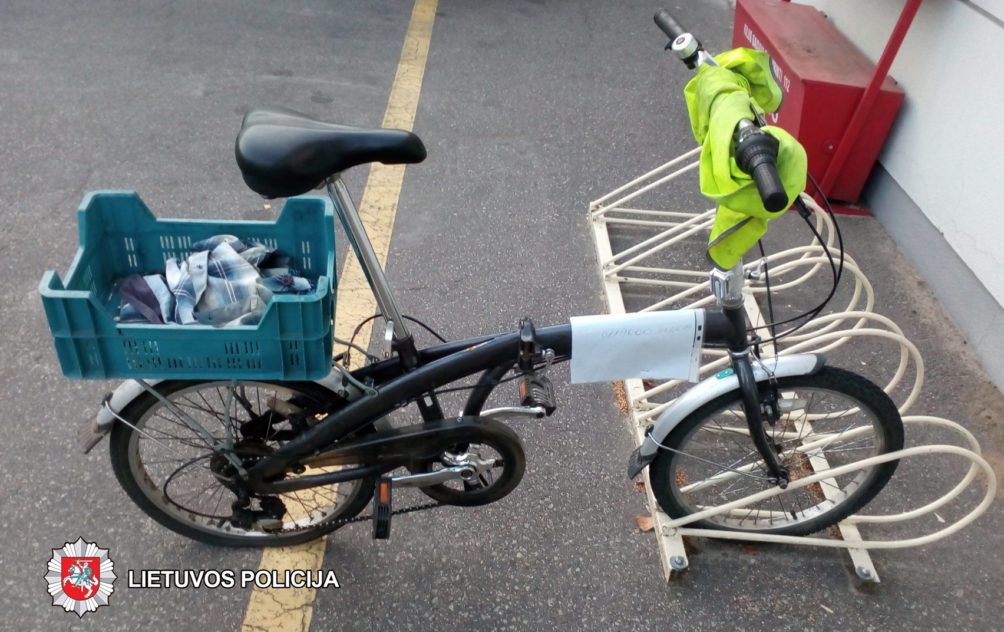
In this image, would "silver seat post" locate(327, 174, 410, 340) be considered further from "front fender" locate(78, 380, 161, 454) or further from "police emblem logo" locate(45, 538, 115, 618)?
"police emblem logo" locate(45, 538, 115, 618)

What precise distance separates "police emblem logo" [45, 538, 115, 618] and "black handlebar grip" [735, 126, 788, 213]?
2.19 meters

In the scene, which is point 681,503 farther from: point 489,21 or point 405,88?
point 489,21

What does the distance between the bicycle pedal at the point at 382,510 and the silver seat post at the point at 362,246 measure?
1.68 ft

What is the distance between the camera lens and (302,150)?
168cm

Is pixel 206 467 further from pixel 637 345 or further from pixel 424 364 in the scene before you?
pixel 637 345

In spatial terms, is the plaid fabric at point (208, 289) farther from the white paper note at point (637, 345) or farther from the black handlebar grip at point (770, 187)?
the black handlebar grip at point (770, 187)

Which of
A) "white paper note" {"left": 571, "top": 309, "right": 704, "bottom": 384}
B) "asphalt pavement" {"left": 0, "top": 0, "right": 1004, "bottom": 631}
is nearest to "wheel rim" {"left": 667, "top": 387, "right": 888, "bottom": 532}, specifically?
"asphalt pavement" {"left": 0, "top": 0, "right": 1004, "bottom": 631}

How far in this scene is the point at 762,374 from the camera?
6.64 ft

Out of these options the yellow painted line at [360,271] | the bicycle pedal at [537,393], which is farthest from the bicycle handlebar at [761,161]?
the yellow painted line at [360,271]

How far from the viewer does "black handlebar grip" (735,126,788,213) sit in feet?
4.54

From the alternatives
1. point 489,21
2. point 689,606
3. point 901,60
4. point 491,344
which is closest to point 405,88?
point 489,21

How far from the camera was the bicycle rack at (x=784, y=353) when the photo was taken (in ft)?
7.11

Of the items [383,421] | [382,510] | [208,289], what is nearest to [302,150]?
[208,289]

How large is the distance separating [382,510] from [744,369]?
113 centimetres
